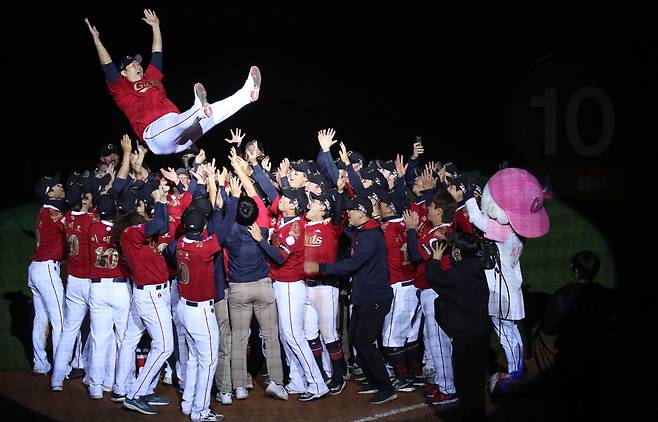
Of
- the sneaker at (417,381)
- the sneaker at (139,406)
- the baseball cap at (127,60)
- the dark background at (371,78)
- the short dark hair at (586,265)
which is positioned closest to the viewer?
the short dark hair at (586,265)

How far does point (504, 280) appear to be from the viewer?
21.2 feet

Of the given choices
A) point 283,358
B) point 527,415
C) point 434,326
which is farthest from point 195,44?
point 527,415

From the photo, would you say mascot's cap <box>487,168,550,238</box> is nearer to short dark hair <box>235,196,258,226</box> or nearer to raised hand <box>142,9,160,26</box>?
short dark hair <box>235,196,258,226</box>

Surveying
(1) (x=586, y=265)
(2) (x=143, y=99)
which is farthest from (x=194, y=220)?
(1) (x=586, y=265)

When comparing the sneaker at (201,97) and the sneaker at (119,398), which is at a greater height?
the sneaker at (201,97)

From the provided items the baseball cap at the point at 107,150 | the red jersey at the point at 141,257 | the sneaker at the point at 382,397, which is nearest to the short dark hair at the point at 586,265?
the sneaker at the point at 382,397

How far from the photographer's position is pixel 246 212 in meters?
5.95

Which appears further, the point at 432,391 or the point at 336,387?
the point at 336,387

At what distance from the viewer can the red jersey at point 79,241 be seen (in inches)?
253

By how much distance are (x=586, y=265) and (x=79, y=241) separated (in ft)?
12.6

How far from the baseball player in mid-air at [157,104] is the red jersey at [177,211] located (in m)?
0.93

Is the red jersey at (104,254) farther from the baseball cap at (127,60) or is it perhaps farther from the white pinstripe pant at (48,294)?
the baseball cap at (127,60)

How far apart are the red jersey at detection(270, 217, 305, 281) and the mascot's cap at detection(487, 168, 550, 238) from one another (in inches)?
65.2

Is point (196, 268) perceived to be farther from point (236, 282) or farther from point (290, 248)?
point (290, 248)
